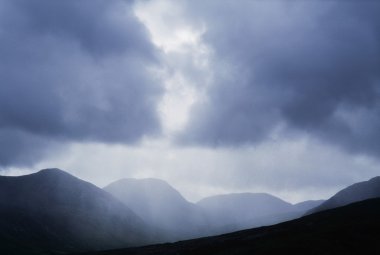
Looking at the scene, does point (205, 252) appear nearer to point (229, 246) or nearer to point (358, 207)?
point (229, 246)

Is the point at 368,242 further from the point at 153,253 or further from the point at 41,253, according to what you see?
the point at 41,253

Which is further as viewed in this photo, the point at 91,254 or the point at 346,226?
the point at 91,254

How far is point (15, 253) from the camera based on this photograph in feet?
574

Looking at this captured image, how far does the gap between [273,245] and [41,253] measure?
12843 cm

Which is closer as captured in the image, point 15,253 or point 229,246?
point 229,246

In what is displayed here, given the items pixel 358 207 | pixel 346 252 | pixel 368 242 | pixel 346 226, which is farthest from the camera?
pixel 358 207

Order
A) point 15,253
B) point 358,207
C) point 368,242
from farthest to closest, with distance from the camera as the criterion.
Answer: point 15,253 → point 358,207 → point 368,242

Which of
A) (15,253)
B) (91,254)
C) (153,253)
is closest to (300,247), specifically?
(153,253)

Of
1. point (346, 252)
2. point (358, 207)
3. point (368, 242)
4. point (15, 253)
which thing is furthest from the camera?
point (15, 253)

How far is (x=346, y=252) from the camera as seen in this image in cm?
7950

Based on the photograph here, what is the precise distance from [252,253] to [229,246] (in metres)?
21.4

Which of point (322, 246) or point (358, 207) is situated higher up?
point (358, 207)

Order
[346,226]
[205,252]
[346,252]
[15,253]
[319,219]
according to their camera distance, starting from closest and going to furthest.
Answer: [346,252] → [346,226] → [205,252] → [319,219] → [15,253]

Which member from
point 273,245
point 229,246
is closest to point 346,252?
point 273,245
